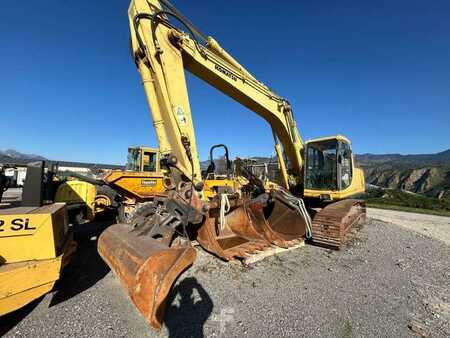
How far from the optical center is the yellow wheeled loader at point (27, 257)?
2.16 metres

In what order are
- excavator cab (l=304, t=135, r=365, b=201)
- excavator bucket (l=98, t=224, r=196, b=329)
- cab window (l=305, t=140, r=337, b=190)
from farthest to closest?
cab window (l=305, t=140, r=337, b=190) → excavator cab (l=304, t=135, r=365, b=201) → excavator bucket (l=98, t=224, r=196, b=329)

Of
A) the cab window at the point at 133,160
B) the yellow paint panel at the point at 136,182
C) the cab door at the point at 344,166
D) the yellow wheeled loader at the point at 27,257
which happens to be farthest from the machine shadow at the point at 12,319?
the cab window at the point at 133,160

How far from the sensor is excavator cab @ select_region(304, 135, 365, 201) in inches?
247

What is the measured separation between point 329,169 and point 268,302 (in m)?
4.66

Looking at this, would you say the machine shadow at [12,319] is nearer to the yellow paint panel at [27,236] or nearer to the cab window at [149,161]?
the yellow paint panel at [27,236]

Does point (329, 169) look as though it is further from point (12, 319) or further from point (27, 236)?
point (12, 319)

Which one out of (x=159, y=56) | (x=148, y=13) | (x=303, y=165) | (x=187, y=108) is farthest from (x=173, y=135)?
(x=303, y=165)

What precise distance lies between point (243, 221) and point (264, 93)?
331 cm

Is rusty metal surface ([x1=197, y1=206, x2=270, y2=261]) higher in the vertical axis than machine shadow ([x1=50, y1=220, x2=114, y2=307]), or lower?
higher

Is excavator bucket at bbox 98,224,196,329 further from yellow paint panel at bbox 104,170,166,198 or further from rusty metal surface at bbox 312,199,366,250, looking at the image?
yellow paint panel at bbox 104,170,166,198

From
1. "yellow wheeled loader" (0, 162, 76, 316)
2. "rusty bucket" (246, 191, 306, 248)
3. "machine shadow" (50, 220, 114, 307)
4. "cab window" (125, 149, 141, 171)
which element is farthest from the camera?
"cab window" (125, 149, 141, 171)

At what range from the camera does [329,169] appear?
6512 millimetres

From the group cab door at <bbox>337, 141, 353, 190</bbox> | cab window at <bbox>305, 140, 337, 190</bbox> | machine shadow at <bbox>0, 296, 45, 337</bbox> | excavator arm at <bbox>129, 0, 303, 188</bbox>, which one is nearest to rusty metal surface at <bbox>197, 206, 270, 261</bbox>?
excavator arm at <bbox>129, 0, 303, 188</bbox>

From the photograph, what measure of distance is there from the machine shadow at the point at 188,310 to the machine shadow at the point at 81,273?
1.35m
